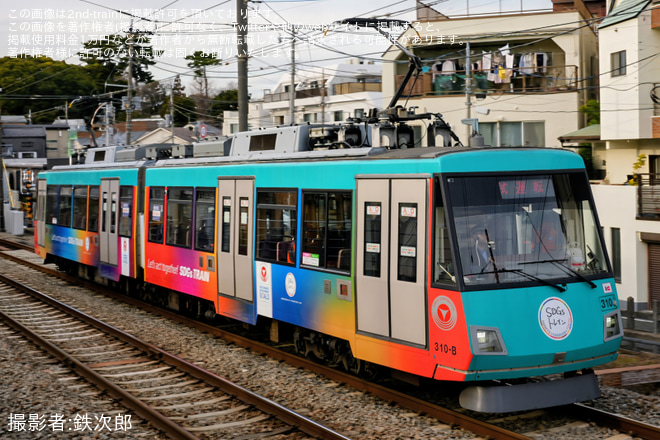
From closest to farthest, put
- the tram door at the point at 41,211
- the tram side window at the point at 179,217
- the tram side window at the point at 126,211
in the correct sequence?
the tram side window at the point at 179,217 → the tram side window at the point at 126,211 → the tram door at the point at 41,211

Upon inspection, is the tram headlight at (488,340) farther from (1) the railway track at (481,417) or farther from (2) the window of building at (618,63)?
(2) the window of building at (618,63)

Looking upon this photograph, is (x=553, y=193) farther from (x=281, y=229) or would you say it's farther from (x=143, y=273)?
(x=143, y=273)

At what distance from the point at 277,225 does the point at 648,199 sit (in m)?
13.8

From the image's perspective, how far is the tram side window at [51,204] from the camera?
2152 cm

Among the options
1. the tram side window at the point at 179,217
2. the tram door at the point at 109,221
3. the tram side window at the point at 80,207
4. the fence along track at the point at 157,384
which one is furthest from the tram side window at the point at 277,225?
the tram side window at the point at 80,207

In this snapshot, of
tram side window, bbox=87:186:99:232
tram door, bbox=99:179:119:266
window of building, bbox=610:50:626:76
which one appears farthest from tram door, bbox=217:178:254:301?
window of building, bbox=610:50:626:76

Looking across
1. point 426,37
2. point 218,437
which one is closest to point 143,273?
point 218,437

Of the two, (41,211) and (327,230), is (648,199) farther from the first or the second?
(41,211)

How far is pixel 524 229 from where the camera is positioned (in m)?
8.05

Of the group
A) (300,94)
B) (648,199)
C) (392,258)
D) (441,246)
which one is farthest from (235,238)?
(300,94)

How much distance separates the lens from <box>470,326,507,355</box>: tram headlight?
756 centimetres

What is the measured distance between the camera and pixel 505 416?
827cm

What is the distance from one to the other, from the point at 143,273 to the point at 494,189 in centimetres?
1002

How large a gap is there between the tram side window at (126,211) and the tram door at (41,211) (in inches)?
249
